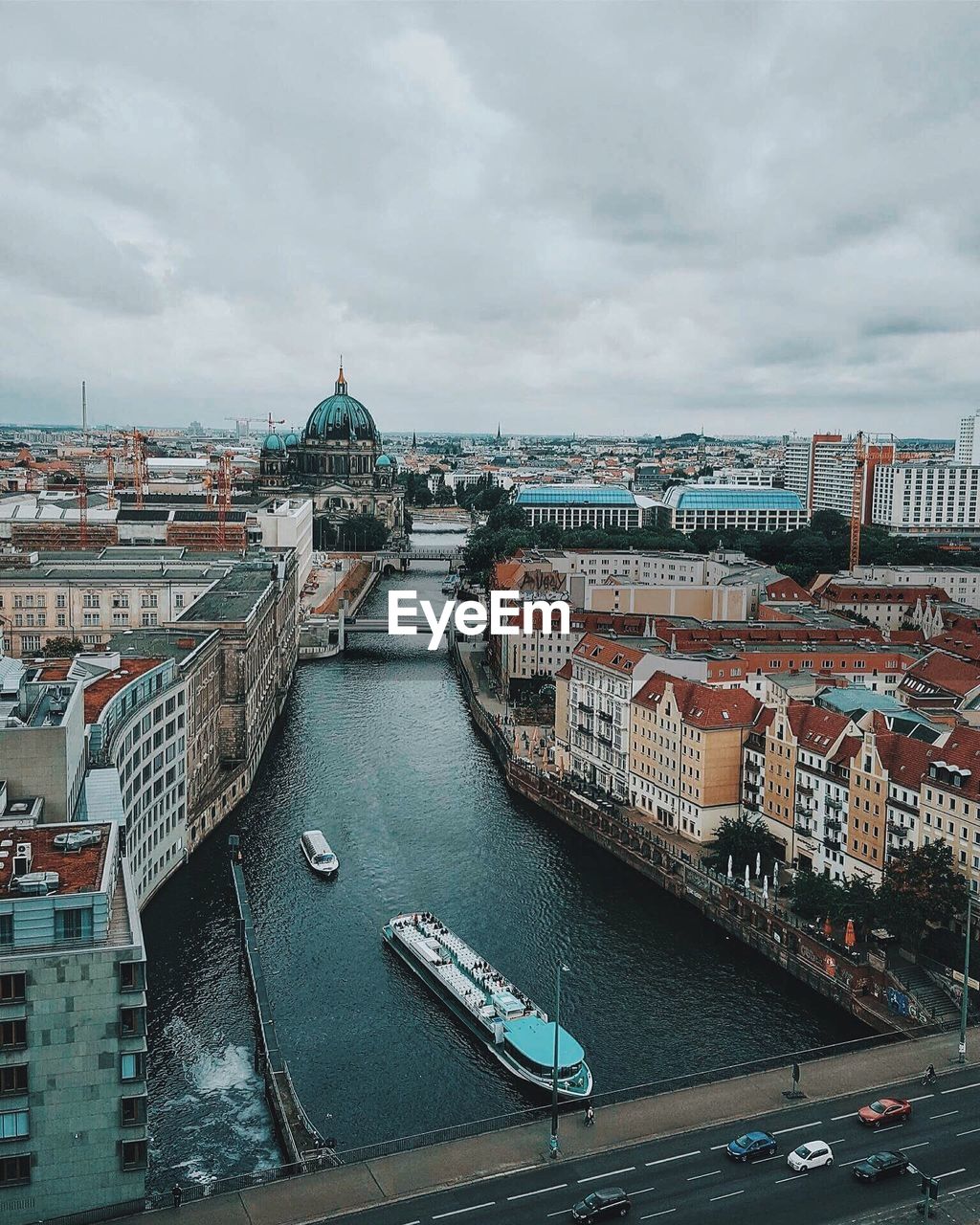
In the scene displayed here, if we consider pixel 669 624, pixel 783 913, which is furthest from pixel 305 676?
pixel 783 913

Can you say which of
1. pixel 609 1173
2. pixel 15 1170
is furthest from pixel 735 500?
pixel 15 1170

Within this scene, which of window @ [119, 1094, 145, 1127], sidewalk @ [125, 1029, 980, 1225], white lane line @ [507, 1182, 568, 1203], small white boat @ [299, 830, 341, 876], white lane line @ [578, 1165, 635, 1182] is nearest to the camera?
window @ [119, 1094, 145, 1127]

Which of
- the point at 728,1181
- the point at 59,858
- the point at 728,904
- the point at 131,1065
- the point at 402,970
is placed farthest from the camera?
the point at 728,904

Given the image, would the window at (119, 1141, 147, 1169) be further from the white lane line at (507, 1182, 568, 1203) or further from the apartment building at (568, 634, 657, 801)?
the apartment building at (568, 634, 657, 801)

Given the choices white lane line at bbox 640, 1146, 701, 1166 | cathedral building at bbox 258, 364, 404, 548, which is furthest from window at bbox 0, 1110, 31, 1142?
cathedral building at bbox 258, 364, 404, 548

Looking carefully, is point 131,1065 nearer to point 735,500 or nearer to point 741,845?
point 741,845

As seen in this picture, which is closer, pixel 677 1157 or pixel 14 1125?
pixel 14 1125
